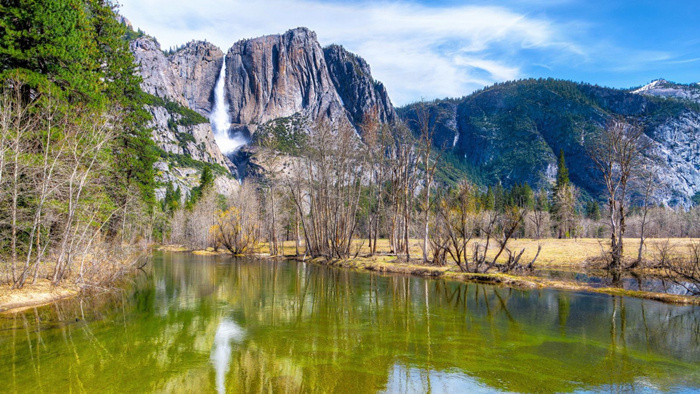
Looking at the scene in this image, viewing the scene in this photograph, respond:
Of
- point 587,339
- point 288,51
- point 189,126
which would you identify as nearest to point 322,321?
point 587,339

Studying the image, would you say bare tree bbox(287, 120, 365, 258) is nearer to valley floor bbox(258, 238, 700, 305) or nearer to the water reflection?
valley floor bbox(258, 238, 700, 305)

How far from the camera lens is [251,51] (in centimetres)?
19588

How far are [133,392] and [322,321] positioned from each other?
7.43 m

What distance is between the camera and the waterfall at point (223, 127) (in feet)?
620

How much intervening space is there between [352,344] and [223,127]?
20044cm

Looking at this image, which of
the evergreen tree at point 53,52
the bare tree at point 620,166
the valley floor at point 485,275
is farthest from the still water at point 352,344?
the bare tree at point 620,166

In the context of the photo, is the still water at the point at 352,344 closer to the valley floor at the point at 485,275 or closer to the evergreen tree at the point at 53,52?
the valley floor at the point at 485,275

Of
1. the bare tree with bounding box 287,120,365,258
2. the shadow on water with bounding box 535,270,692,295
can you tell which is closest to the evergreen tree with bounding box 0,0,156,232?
the bare tree with bounding box 287,120,365,258

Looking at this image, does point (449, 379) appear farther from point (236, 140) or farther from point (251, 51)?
point (251, 51)

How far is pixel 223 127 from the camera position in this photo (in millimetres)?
195875

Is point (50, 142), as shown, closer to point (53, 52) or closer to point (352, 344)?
point (53, 52)

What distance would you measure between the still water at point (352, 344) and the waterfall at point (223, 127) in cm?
17859

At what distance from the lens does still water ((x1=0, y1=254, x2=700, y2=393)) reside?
830cm

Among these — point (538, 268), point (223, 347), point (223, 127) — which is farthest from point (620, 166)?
point (223, 127)
